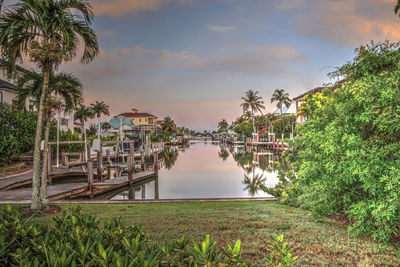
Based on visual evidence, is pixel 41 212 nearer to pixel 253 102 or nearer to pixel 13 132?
pixel 13 132

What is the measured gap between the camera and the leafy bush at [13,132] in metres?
13.9

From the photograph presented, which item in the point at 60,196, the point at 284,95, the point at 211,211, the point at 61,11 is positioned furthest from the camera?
the point at 284,95

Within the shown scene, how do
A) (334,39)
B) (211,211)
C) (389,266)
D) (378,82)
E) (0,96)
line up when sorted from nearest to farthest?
(389,266), (378,82), (211,211), (334,39), (0,96)

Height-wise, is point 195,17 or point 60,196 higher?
point 195,17

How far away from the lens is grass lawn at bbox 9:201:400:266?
12.1 feet

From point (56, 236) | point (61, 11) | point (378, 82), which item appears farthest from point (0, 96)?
point (378, 82)

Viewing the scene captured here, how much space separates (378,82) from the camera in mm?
3740

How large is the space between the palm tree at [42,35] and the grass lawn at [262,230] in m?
3.15

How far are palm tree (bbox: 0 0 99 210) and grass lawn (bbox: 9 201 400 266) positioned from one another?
10.3ft

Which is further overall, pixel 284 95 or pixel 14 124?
pixel 284 95

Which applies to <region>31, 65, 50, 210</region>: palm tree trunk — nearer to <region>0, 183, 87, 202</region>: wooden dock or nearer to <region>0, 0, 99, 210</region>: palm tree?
<region>0, 0, 99, 210</region>: palm tree

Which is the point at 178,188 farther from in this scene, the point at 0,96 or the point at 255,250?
the point at 0,96

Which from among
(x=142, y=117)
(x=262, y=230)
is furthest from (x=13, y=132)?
(x=142, y=117)

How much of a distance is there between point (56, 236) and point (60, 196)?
8835mm
